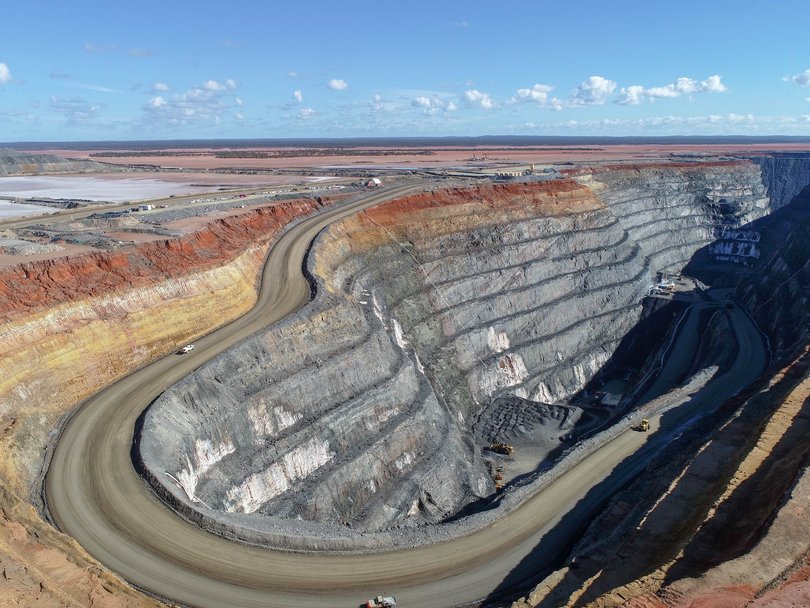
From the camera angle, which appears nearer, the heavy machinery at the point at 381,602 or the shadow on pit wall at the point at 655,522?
the heavy machinery at the point at 381,602

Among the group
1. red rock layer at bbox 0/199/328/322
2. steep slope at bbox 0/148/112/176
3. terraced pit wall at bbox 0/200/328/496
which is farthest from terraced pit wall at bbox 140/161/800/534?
steep slope at bbox 0/148/112/176

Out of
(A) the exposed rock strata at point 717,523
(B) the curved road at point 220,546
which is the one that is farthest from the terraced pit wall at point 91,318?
(A) the exposed rock strata at point 717,523

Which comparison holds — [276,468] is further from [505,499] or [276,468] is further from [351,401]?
[505,499]

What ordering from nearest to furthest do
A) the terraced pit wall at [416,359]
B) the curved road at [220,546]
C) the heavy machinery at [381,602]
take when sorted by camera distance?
the heavy machinery at [381,602], the curved road at [220,546], the terraced pit wall at [416,359]

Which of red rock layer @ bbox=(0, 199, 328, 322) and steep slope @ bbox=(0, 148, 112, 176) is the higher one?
steep slope @ bbox=(0, 148, 112, 176)

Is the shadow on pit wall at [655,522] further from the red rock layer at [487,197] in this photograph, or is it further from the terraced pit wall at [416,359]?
the red rock layer at [487,197]

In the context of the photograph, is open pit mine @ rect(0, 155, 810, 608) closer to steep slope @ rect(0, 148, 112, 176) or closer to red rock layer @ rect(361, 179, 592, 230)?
red rock layer @ rect(361, 179, 592, 230)

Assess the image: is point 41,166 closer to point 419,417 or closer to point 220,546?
point 419,417
